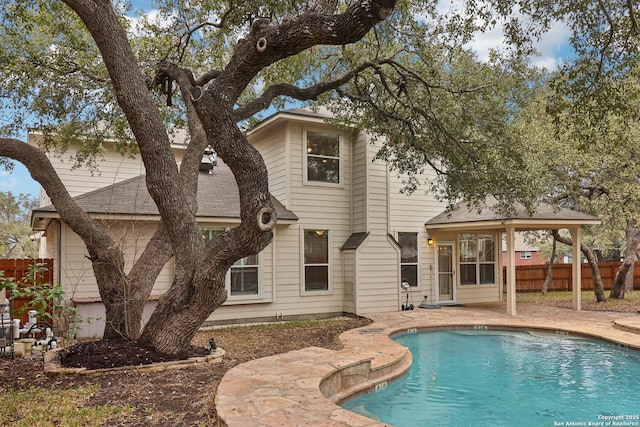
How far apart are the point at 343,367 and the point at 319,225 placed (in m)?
6.23

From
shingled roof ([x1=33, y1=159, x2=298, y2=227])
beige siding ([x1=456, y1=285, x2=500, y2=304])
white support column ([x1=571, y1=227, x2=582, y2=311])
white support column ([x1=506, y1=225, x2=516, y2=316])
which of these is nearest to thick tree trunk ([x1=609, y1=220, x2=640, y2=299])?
white support column ([x1=571, y1=227, x2=582, y2=311])

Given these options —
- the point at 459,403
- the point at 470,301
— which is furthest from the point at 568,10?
the point at 470,301

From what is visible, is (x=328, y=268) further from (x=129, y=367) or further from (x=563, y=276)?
(x=563, y=276)

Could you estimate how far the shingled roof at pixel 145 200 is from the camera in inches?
366

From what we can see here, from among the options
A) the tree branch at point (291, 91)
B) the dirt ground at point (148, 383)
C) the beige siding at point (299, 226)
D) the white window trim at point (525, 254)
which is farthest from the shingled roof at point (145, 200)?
the white window trim at point (525, 254)

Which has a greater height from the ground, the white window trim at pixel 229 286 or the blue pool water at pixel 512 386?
the white window trim at pixel 229 286

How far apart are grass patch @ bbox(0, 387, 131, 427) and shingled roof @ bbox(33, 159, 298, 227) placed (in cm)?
478

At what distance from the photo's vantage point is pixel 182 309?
607cm

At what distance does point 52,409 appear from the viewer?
171 inches

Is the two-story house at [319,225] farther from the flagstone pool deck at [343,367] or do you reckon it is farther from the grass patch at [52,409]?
the grass patch at [52,409]

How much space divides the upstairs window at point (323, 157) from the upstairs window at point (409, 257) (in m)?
2.70

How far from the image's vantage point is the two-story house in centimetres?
1080

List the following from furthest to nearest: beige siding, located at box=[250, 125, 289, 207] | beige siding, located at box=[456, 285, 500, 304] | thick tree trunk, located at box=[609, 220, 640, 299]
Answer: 1. thick tree trunk, located at box=[609, 220, 640, 299]
2. beige siding, located at box=[456, 285, 500, 304]
3. beige siding, located at box=[250, 125, 289, 207]

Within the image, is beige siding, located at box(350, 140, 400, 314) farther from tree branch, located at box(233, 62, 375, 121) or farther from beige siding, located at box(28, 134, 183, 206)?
beige siding, located at box(28, 134, 183, 206)
